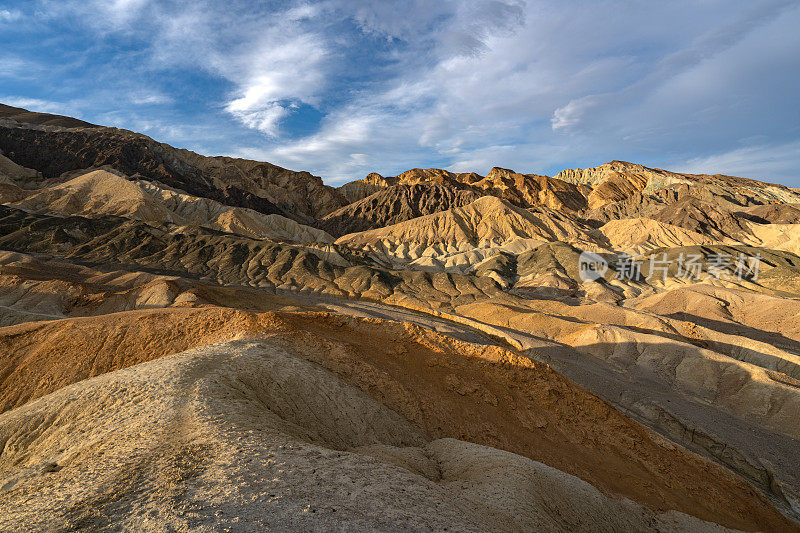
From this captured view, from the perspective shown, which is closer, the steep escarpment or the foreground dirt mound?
the foreground dirt mound

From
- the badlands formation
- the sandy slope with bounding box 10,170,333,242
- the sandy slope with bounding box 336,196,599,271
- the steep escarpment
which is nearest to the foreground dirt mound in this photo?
the badlands formation

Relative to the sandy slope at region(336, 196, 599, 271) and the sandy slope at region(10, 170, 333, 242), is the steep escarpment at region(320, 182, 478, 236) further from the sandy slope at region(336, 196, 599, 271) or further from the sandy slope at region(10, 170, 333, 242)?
the sandy slope at region(10, 170, 333, 242)

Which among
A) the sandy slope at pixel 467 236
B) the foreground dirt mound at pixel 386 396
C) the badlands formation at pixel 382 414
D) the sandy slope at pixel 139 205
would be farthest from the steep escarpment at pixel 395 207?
the foreground dirt mound at pixel 386 396

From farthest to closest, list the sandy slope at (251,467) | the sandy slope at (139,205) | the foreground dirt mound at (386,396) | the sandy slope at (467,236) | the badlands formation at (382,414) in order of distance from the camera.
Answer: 1. the sandy slope at (467,236)
2. the sandy slope at (139,205)
3. the foreground dirt mound at (386,396)
4. the badlands formation at (382,414)
5. the sandy slope at (251,467)

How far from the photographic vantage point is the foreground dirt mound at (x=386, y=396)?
9641 millimetres

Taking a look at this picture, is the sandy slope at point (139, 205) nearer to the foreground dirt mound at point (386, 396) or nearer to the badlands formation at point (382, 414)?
the badlands formation at point (382, 414)

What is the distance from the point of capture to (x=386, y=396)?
13984mm

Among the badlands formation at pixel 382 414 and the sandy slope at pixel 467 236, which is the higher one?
the sandy slope at pixel 467 236

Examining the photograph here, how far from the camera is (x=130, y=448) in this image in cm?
718

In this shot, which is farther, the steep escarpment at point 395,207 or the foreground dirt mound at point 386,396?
the steep escarpment at point 395,207

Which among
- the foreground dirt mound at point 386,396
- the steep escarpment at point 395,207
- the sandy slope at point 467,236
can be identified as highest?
the steep escarpment at point 395,207

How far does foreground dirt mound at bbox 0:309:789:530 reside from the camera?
31.6 feet

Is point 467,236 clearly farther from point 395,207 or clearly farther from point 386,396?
point 386,396

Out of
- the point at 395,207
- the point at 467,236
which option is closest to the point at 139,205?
the point at 395,207
